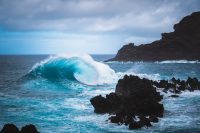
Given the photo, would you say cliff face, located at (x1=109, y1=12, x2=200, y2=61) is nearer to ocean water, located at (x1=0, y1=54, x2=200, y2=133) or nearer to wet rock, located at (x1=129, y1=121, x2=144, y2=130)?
ocean water, located at (x1=0, y1=54, x2=200, y2=133)

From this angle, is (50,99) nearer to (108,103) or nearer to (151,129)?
(108,103)

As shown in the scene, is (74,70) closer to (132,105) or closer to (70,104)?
(70,104)

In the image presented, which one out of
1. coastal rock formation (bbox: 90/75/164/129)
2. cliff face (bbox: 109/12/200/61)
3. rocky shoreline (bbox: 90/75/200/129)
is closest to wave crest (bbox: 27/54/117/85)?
rocky shoreline (bbox: 90/75/200/129)

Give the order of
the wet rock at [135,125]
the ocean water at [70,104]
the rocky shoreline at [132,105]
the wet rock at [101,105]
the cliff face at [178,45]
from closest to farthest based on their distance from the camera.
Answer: the wet rock at [135,125] < the ocean water at [70,104] < the rocky shoreline at [132,105] < the wet rock at [101,105] < the cliff face at [178,45]

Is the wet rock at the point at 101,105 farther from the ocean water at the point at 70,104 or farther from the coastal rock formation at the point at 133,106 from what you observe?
the ocean water at the point at 70,104

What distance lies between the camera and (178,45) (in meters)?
101

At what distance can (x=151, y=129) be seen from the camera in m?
13.3

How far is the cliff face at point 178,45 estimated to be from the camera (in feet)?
324

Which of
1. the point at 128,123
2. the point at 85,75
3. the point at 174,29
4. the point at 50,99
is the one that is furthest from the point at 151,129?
the point at 174,29

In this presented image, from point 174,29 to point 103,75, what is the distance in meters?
77.2

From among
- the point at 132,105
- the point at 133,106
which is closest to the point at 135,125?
the point at 133,106

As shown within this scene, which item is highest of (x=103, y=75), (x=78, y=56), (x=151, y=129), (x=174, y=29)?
(x=174, y=29)

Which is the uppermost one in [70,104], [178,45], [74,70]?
[178,45]

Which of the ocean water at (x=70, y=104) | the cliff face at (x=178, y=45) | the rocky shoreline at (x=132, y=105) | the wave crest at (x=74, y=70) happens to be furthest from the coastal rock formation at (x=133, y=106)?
the cliff face at (x=178, y=45)
